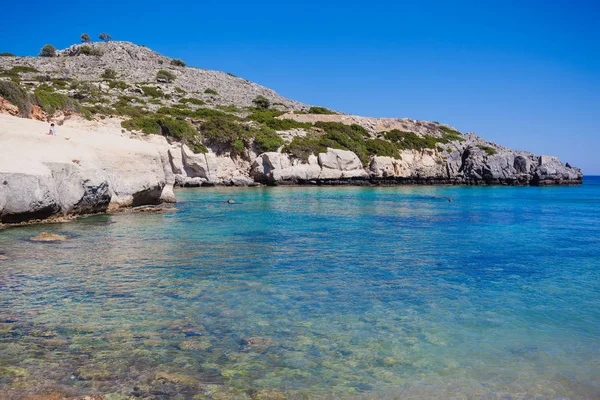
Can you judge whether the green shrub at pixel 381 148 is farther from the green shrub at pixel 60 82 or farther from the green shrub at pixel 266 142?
the green shrub at pixel 60 82

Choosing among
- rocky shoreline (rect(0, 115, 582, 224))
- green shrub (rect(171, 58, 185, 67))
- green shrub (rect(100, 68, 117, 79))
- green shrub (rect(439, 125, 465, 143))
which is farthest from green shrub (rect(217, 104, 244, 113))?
green shrub (rect(171, 58, 185, 67))

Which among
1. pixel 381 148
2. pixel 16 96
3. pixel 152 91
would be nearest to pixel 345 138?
pixel 381 148

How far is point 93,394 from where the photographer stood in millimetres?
4996

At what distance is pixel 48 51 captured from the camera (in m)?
102

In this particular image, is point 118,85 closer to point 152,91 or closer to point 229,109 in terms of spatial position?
point 152,91

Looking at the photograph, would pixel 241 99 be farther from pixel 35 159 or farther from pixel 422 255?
pixel 422 255

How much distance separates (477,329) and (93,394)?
5.71 metres

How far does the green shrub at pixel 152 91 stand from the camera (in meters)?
76.0

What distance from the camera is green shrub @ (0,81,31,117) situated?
32594 millimetres

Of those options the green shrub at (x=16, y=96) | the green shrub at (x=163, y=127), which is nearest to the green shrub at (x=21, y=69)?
the green shrub at (x=163, y=127)

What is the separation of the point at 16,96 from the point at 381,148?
4680 cm

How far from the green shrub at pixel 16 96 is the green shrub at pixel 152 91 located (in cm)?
4146

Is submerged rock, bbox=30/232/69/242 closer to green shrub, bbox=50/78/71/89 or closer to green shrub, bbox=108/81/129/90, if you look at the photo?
green shrub, bbox=50/78/71/89

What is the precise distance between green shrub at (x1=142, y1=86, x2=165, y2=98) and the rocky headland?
0.59 ft
